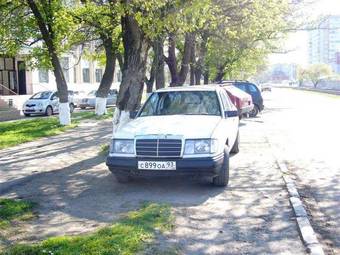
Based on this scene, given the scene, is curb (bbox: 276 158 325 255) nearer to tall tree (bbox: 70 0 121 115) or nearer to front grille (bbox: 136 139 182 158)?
front grille (bbox: 136 139 182 158)

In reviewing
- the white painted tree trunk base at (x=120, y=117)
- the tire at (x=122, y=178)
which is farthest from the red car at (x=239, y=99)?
the tire at (x=122, y=178)

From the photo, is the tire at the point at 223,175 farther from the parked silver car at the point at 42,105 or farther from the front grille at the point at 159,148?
the parked silver car at the point at 42,105

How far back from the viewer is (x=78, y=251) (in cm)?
474

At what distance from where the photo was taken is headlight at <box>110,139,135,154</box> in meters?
7.64

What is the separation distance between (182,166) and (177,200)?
0.53 metres

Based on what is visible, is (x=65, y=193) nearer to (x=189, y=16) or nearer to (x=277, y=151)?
(x=189, y=16)

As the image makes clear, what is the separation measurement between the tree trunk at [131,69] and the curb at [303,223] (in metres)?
4.71

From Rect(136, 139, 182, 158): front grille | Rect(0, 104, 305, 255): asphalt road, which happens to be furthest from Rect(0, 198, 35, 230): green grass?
Rect(136, 139, 182, 158): front grille

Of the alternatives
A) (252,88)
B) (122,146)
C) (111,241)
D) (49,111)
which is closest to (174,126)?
(122,146)

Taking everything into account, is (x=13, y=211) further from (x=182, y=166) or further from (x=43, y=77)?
(x=43, y=77)

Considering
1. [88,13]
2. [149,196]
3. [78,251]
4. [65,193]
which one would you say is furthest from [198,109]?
[88,13]

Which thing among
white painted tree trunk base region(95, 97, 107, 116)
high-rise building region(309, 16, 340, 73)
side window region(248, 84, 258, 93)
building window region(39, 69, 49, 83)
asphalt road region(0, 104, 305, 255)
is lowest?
asphalt road region(0, 104, 305, 255)

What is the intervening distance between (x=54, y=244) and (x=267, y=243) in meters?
2.28

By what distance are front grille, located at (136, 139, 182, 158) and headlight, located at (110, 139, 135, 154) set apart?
0.14m
